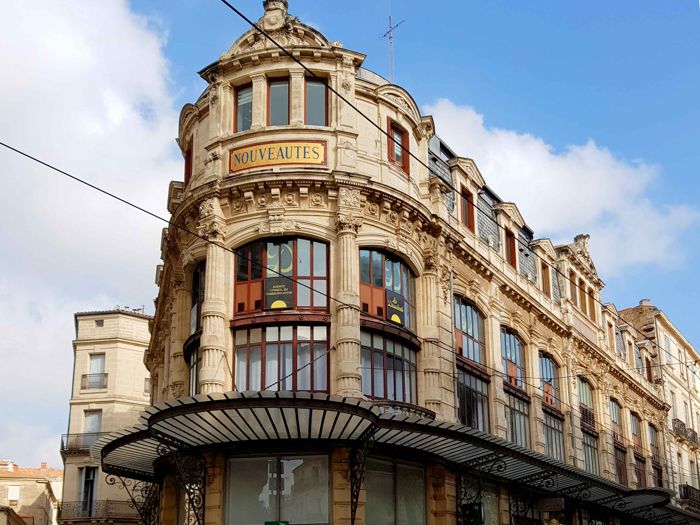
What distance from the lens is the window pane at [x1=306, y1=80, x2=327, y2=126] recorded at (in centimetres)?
2791

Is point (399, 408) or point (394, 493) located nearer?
point (394, 493)

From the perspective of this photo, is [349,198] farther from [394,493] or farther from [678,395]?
[678,395]

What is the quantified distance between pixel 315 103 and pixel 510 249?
12314 mm

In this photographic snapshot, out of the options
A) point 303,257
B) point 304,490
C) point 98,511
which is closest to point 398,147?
point 303,257

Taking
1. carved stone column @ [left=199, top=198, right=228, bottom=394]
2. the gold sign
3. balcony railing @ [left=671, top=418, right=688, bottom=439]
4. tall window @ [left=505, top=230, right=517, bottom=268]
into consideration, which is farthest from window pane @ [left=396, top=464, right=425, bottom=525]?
balcony railing @ [left=671, top=418, right=688, bottom=439]

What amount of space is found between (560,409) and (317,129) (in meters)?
17.4

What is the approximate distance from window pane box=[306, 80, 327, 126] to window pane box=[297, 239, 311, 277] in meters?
3.57

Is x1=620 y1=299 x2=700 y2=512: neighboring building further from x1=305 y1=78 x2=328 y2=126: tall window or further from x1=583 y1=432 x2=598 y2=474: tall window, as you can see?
x1=305 y1=78 x2=328 y2=126: tall window

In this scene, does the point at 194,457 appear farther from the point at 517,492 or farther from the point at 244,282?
the point at 517,492

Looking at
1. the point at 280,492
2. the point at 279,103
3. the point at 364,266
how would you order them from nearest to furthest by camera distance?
the point at 280,492 → the point at 364,266 → the point at 279,103

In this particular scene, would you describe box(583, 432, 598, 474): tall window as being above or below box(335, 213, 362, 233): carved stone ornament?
below

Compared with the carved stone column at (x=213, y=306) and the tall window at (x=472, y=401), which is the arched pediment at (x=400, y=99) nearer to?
the carved stone column at (x=213, y=306)

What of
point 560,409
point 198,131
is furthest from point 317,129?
point 560,409

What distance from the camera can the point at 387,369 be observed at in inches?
1054
